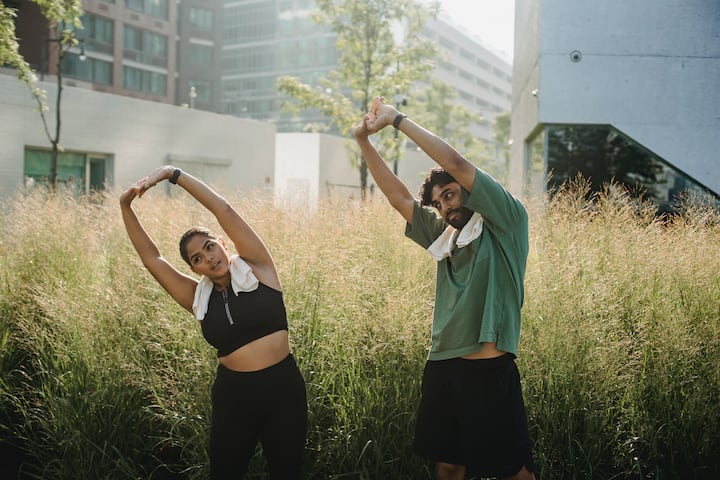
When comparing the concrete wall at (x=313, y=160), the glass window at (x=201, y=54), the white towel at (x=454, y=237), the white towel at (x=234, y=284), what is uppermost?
the glass window at (x=201, y=54)

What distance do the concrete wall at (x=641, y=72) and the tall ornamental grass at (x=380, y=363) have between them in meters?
6.23

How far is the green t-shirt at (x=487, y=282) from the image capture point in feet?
8.86

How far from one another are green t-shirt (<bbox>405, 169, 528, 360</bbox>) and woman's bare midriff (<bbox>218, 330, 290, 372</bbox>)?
66 centimetres

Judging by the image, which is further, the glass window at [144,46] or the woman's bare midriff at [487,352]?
the glass window at [144,46]

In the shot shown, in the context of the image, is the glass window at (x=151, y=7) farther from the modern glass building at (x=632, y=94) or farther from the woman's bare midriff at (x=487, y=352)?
the woman's bare midriff at (x=487, y=352)

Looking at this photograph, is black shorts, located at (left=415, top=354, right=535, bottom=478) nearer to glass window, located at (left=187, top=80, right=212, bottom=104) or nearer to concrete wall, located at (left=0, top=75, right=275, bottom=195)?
concrete wall, located at (left=0, top=75, right=275, bottom=195)

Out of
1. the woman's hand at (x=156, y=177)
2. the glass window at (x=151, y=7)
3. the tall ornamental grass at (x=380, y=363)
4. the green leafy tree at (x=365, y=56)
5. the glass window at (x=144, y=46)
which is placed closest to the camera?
the woman's hand at (x=156, y=177)

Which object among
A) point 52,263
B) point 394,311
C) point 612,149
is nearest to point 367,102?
point 612,149

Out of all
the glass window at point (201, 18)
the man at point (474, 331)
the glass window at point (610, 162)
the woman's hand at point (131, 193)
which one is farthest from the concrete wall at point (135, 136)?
the glass window at point (201, 18)

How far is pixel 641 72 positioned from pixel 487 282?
31.1 ft

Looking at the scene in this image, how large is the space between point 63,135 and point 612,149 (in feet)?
50.2

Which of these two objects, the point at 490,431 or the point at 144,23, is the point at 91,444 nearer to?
the point at 490,431

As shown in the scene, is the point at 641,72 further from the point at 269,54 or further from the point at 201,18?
the point at 269,54

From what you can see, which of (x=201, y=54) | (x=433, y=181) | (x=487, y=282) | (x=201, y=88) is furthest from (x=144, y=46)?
(x=487, y=282)
